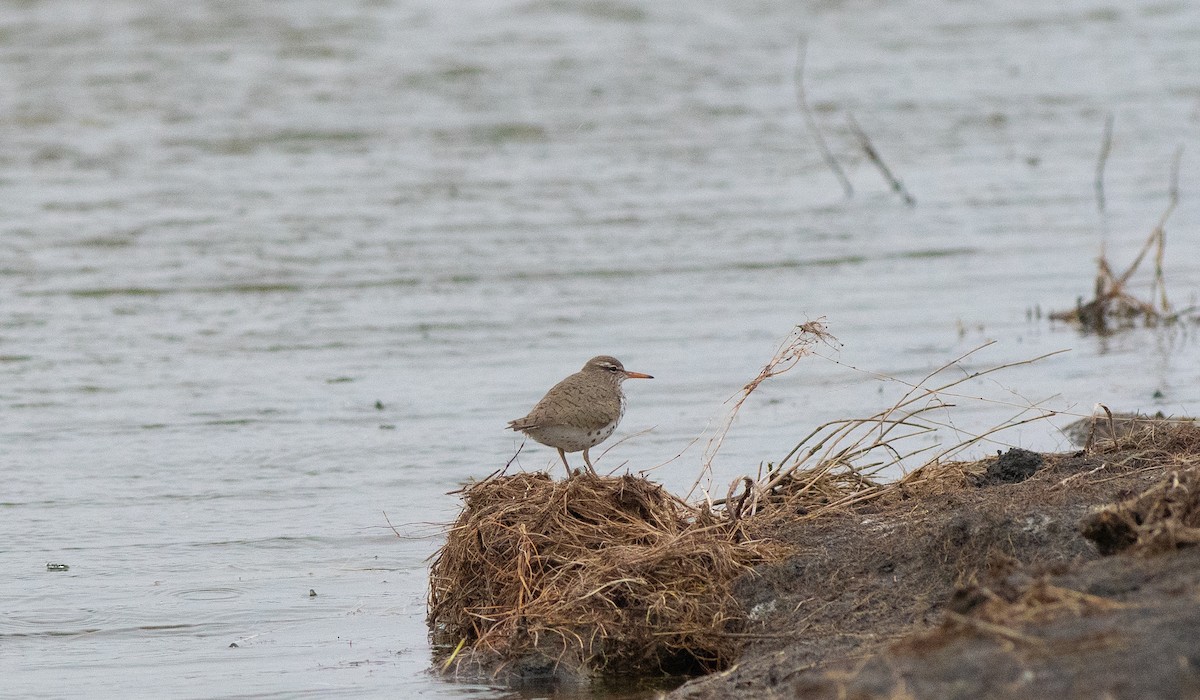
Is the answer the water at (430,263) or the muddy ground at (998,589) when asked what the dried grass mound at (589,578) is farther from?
the water at (430,263)

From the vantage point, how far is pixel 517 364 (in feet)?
45.3

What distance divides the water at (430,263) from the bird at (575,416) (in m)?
1.16

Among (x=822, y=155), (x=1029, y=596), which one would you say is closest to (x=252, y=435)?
(x=1029, y=596)

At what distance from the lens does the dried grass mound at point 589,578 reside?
301 inches

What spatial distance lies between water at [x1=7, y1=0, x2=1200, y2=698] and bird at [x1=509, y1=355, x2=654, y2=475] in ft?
3.81

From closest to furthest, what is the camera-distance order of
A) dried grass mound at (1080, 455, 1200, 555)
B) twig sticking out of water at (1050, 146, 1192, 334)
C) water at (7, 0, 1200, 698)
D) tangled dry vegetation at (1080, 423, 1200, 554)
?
1. tangled dry vegetation at (1080, 423, 1200, 554)
2. dried grass mound at (1080, 455, 1200, 555)
3. water at (7, 0, 1200, 698)
4. twig sticking out of water at (1050, 146, 1192, 334)

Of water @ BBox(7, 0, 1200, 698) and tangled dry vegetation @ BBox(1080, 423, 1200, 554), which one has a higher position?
tangled dry vegetation @ BBox(1080, 423, 1200, 554)

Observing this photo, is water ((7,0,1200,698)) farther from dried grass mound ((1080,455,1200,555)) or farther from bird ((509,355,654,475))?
dried grass mound ((1080,455,1200,555))

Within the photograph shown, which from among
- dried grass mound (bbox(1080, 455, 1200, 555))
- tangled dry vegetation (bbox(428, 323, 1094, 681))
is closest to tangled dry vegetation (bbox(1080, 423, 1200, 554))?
dried grass mound (bbox(1080, 455, 1200, 555))

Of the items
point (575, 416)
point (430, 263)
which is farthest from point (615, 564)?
point (430, 263)

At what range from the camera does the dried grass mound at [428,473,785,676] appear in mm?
7641

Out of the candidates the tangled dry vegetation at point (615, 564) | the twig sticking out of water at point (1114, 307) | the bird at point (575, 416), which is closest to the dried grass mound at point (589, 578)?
the tangled dry vegetation at point (615, 564)

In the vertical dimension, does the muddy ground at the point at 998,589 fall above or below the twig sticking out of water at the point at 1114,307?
above

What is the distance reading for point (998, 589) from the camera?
5.88 m
